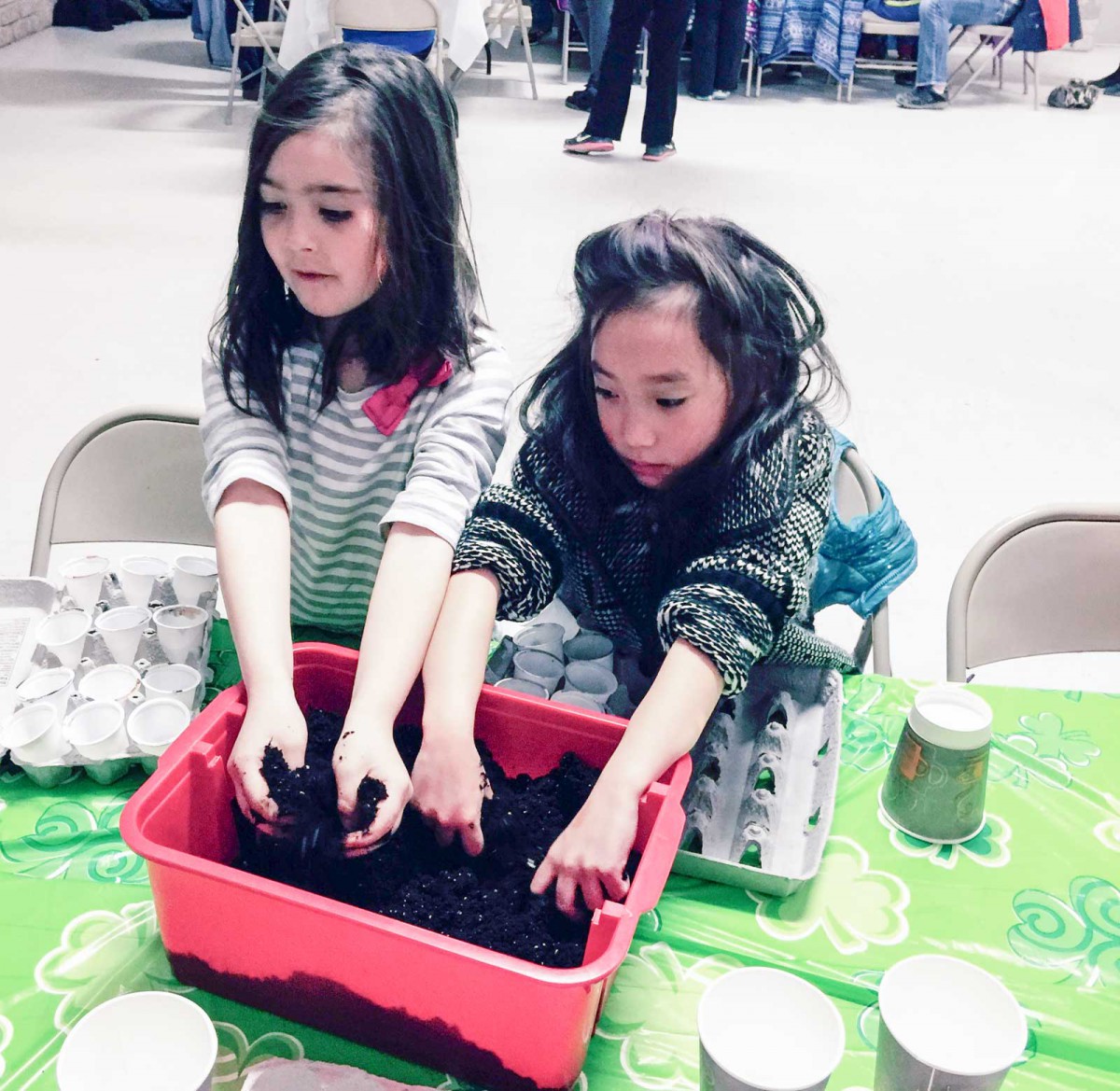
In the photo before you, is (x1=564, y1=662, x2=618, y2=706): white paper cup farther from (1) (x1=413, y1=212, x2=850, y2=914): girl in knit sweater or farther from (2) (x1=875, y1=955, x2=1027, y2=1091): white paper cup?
(2) (x1=875, y1=955, x2=1027, y2=1091): white paper cup

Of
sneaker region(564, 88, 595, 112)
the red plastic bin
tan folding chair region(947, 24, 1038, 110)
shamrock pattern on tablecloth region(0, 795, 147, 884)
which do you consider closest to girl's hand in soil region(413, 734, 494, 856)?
the red plastic bin

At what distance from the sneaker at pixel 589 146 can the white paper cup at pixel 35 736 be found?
406 centimetres

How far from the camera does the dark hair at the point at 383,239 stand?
0.85 m

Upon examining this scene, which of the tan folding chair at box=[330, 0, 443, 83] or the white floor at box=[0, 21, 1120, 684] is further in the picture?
the tan folding chair at box=[330, 0, 443, 83]

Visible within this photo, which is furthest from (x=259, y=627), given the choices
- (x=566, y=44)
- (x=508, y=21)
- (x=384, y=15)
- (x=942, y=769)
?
(x=566, y=44)

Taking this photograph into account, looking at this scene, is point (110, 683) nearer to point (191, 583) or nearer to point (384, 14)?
point (191, 583)

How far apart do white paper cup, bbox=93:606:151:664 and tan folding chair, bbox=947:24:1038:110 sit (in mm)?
6172

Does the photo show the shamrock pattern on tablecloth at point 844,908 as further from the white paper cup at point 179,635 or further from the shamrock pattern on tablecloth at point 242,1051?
the white paper cup at point 179,635

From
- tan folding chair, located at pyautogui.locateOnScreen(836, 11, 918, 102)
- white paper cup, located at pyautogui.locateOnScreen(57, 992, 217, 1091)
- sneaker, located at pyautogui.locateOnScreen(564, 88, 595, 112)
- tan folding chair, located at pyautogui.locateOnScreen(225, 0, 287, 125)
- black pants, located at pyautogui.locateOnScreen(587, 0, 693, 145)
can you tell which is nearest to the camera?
white paper cup, located at pyautogui.locateOnScreen(57, 992, 217, 1091)

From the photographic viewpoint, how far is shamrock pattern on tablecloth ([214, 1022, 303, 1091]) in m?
0.58

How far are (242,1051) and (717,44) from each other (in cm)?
562

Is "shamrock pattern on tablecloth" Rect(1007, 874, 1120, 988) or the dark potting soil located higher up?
the dark potting soil

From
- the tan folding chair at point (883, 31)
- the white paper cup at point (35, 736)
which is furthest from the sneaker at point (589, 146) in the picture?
the white paper cup at point (35, 736)

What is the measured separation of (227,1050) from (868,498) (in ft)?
2.68
